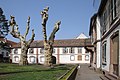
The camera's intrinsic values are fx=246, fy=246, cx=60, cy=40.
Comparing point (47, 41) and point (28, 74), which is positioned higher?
point (47, 41)

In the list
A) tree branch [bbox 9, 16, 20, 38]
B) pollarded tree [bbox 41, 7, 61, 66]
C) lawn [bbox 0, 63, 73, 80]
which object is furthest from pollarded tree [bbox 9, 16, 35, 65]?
lawn [bbox 0, 63, 73, 80]

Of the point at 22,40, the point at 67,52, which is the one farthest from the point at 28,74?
the point at 67,52

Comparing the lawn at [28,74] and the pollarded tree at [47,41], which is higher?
the pollarded tree at [47,41]

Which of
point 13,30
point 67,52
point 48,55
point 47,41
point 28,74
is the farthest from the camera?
point 67,52

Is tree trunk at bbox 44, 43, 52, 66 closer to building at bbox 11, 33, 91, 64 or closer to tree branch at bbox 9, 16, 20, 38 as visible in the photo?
tree branch at bbox 9, 16, 20, 38

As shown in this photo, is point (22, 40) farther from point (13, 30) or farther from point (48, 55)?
point (48, 55)

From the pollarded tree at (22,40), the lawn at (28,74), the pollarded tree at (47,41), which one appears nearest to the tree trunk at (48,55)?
the pollarded tree at (47,41)

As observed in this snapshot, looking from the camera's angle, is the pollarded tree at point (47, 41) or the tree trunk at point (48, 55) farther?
the tree trunk at point (48, 55)

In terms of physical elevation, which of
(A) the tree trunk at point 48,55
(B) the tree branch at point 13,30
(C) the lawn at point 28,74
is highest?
(B) the tree branch at point 13,30

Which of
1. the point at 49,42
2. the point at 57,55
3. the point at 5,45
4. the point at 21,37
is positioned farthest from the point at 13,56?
the point at 49,42

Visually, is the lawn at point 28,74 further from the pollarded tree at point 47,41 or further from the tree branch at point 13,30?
the tree branch at point 13,30

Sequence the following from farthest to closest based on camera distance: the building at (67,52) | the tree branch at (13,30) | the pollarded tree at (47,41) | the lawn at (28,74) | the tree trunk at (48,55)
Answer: the building at (67,52) → the tree branch at (13,30) → the tree trunk at (48,55) → the pollarded tree at (47,41) → the lawn at (28,74)

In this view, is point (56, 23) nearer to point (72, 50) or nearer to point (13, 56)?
point (72, 50)

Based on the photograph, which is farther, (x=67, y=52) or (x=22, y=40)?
(x=67, y=52)
